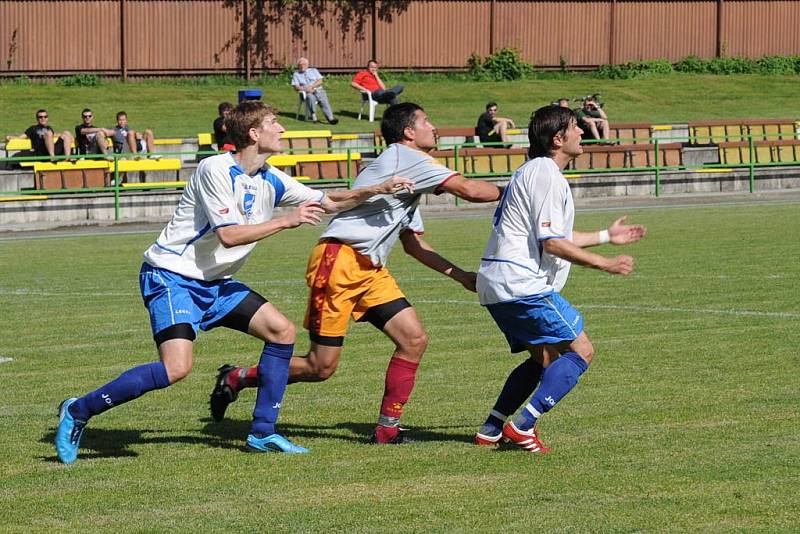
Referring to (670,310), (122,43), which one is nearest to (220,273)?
(670,310)

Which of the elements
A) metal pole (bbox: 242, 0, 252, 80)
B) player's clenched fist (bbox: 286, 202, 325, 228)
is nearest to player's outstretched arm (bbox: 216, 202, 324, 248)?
player's clenched fist (bbox: 286, 202, 325, 228)

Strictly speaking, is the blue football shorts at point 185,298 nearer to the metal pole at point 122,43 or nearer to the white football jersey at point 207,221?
the white football jersey at point 207,221

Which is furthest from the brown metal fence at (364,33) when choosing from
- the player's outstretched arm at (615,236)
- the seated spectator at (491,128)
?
the player's outstretched arm at (615,236)

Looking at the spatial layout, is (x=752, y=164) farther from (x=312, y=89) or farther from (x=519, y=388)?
(x=519, y=388)

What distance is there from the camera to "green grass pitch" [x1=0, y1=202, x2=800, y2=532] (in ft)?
19.7

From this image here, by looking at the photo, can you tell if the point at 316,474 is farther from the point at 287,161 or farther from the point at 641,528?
the point at 287,161

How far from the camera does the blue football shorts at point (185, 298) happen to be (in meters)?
7.21

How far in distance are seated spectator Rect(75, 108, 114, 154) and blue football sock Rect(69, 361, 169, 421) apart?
2027 centimetres

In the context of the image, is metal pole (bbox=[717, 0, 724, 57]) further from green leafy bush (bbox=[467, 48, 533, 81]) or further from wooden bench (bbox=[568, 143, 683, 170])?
wooden bench (bbox=[568, 143, 683, 170])

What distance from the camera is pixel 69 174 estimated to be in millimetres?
25938

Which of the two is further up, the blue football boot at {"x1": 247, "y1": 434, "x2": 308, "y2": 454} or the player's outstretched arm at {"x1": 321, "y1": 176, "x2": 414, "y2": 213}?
the player's outstretched arm at {"x1": 321, "y1": 176, "x2": 414, "y2": 213}

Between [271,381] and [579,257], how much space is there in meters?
1.80

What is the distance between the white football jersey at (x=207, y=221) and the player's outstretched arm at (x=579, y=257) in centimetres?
155

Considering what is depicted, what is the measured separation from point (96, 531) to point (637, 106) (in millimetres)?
37229
